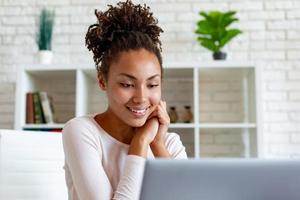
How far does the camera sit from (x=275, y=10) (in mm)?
3186

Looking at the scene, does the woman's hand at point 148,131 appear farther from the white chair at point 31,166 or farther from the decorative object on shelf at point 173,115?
the decorative object on shelf at point 173,115

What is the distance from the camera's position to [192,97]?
312cm

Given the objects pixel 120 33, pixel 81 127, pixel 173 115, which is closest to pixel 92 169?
pixel 81 127

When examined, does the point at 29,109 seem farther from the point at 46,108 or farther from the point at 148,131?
the point at 148,131

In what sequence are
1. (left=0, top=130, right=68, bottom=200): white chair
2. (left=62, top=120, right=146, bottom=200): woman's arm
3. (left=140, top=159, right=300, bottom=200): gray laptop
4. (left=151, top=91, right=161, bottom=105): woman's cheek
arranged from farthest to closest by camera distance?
(left=0, top=130, right=68, bottom=200): white chair, (left=151, top=91, right=161, bottom=105): woman's cheek, (left=62, top=120, right=146, bottom=200): woman's arm, (left=140, top=159, right=300, bottom=200): gray laptop

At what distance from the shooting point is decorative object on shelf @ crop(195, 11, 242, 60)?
2.88 metres

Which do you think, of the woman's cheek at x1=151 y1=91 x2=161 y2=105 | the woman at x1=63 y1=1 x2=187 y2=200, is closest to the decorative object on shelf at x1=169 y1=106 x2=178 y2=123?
the woman at x1=63 y1=1 x2=187 y2=200

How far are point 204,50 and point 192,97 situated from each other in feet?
1.15

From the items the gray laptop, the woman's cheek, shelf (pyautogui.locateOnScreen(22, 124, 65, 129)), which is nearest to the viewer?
the gray laptop

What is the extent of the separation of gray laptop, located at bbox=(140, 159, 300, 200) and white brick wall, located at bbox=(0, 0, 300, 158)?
101 inches

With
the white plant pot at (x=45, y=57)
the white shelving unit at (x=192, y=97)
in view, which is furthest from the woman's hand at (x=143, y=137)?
the white plant pot at (x=45, y=57)

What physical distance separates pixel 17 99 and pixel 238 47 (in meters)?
1.54

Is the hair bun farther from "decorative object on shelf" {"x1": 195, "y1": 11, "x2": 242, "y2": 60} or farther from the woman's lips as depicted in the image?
"decorative object on shelf" {"x1": 195, "y1": 11, "x2": 242, "y2": 60}

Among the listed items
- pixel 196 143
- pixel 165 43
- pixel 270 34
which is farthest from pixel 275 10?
pixel 196 143
